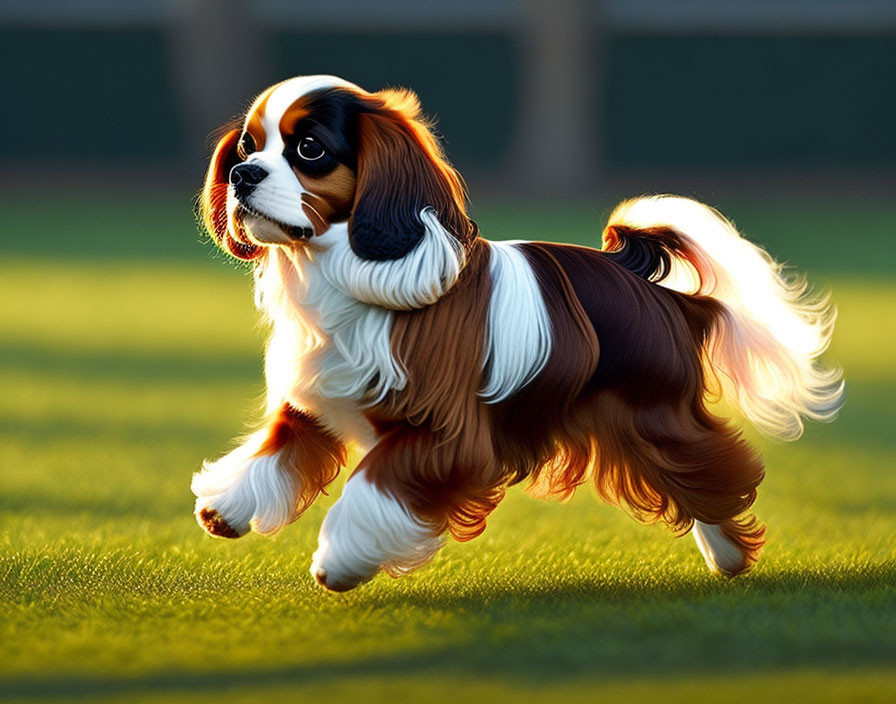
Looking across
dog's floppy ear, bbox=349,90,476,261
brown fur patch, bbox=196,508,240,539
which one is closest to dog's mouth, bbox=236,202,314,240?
dog's floppy ear, bbox=349,90,476,261

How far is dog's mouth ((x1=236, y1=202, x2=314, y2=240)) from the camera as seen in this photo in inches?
156

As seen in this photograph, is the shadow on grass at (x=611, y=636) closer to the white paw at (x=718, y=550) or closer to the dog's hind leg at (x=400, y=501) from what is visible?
the white paw at (x=718, y=550)

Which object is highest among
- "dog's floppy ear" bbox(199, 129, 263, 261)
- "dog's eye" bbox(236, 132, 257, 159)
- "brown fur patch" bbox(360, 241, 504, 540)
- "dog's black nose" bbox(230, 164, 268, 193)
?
"dog's eye" bbox(236, 132, 257, 159)

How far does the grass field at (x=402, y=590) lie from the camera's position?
349cm

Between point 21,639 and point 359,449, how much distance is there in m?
1.10

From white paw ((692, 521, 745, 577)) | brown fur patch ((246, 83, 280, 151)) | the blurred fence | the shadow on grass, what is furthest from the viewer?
the blurred fence

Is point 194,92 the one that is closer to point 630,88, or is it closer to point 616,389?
point 630,88

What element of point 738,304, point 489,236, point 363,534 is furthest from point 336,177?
point 489,236

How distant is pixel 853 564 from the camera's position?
4840 millimetres

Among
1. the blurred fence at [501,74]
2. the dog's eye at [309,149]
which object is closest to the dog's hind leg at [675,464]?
the dog's eye at [309,149]

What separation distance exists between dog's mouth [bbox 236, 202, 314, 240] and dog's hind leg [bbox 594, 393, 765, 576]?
0.96 metres

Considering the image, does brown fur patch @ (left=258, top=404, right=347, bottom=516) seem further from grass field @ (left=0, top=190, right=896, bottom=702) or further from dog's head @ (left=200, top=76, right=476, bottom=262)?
dog's head @ (left=200, top=76, right=476, bottom=262)

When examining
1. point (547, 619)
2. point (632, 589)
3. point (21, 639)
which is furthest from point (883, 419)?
point (21, 639)

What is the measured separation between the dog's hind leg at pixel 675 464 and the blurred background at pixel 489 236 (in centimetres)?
25
